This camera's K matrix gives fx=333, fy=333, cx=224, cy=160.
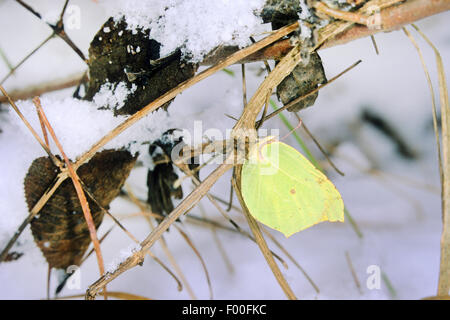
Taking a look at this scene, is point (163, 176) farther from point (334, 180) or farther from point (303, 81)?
point (334, 180)

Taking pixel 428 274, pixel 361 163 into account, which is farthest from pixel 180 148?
pixel 428 274

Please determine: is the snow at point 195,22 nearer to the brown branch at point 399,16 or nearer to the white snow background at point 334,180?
the brown branch at point 399,16

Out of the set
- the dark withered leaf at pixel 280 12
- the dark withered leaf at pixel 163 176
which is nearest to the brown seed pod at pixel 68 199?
the dark withered leaf at pixel 163 176

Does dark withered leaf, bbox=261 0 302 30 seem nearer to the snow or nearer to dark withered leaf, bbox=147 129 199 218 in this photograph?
the snow

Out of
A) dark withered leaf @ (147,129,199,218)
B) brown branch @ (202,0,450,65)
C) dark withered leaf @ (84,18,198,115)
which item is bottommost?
dark withered leaf @ (147,129,199,218)

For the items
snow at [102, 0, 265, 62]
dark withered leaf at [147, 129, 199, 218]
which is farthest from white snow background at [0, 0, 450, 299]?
snow at [102, 0, 265, 62]
